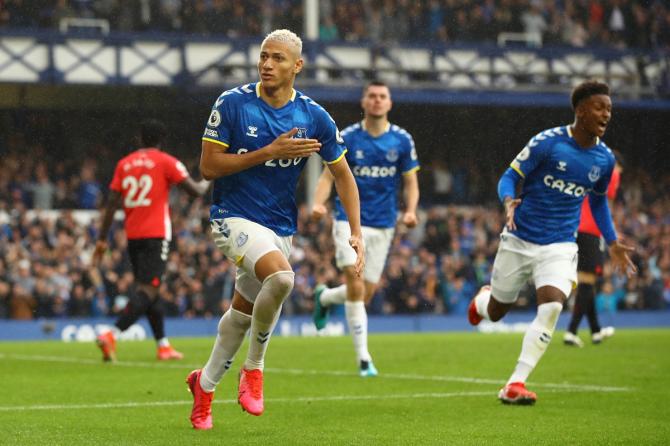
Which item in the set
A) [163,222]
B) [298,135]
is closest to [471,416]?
[298,135]

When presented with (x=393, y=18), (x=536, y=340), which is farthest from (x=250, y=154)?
(x=393, y=18)

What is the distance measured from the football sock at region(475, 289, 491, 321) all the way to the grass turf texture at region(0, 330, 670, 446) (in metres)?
0.63

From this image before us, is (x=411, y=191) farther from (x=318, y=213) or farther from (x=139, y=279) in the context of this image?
(x=139, y=279)

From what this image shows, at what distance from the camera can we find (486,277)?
93.3 ft

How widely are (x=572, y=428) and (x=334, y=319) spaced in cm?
1754

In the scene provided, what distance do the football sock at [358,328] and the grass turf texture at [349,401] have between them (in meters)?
0.30

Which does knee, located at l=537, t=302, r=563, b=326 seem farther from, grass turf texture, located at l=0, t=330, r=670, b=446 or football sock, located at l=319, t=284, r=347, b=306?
football sock, located at l=319, t=284, r=347, b=306

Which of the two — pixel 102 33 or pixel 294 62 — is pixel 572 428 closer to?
pixel 294 62

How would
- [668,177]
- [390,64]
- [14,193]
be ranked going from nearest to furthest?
[14,193] → [390,64] → [668,177]

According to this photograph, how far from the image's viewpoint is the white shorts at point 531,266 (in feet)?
33.7

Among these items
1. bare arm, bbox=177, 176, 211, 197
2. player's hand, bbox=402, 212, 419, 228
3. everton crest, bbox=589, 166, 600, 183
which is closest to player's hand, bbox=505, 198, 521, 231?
everton crest, bbox=589, 166, 600, 183

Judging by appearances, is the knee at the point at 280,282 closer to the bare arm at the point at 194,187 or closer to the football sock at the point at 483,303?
the football sock at the point at 483,303

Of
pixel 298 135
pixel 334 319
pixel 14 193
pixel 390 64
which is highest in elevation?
pixel 298 135

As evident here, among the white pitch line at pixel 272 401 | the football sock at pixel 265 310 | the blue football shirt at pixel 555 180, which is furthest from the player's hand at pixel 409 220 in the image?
the football sock at pixel 265 310
